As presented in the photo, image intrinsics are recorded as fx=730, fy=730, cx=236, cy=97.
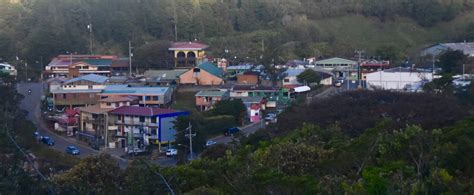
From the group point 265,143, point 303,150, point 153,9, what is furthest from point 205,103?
point 153,9

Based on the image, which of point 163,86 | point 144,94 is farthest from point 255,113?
point 163,86

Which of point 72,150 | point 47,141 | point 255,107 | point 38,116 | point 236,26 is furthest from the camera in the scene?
point 236,26

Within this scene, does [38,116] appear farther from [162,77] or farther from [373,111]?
→ [373,111]

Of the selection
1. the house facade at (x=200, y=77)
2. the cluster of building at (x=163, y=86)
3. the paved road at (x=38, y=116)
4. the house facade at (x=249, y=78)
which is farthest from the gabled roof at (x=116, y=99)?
the house facade at (x=249, y=78)

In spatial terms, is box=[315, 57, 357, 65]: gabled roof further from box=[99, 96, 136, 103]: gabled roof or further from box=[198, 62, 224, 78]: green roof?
box=[99, 96, 136, 103]: gabled roof

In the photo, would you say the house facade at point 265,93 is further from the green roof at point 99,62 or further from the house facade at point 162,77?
the green roof at point 99,62

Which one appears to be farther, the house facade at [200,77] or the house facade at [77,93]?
the house facade at [200,77]
